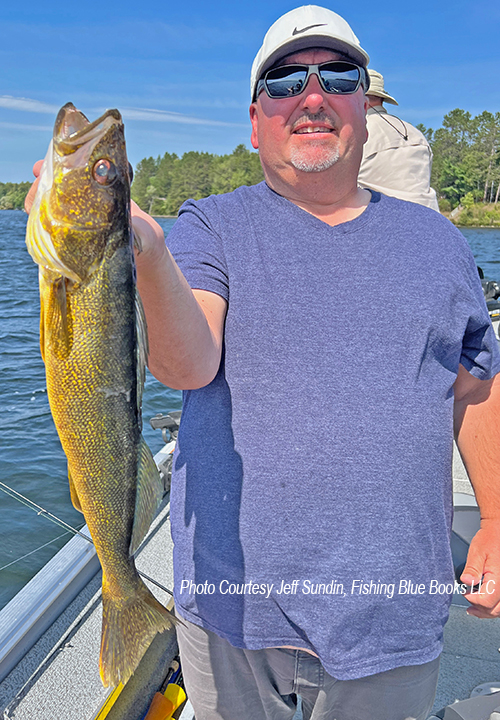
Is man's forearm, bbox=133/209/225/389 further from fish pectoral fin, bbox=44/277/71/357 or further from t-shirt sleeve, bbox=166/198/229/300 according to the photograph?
fish pectoral fin, bbox=44/277/71/357

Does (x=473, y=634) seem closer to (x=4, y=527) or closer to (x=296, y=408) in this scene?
(x=296, y=408)

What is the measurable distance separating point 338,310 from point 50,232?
3.00 feet

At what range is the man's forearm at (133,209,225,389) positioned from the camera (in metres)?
1.31

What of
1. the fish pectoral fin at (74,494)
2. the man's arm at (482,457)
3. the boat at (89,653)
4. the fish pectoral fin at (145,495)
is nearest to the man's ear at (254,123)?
the man's arm at (482,457)

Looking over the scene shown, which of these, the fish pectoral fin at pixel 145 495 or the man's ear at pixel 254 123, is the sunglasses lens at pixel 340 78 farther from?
the fish pectoral fin at pixel 145 495

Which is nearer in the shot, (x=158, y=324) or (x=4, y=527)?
(x=158, y=324)

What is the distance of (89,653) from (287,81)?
269 centimetres

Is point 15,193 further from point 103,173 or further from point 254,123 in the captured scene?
point 103,173

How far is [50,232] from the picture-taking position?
122 cm

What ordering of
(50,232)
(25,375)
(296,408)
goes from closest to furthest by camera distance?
1. (50,232)
2. (296,408)
3. (25,375)

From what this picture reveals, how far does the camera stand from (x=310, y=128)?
1.95m

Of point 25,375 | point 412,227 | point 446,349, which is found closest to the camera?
point 446,349

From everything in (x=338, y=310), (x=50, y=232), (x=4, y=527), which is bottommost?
(x=4, y=527)

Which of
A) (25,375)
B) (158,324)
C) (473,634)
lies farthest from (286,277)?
(25,375)
